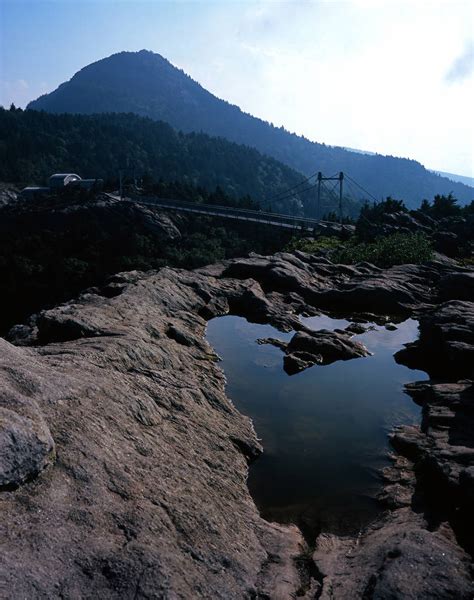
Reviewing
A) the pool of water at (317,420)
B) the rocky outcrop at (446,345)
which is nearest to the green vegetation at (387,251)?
the rocky outcrop at (446,345)

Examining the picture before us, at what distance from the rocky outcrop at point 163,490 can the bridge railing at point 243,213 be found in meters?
61.6

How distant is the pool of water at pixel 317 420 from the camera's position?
15.2 meters

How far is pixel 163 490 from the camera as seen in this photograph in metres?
11.9

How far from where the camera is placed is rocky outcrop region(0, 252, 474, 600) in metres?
9.20

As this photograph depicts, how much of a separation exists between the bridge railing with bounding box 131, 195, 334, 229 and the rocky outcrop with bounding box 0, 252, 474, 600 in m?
61.6

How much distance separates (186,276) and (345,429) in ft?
62.5

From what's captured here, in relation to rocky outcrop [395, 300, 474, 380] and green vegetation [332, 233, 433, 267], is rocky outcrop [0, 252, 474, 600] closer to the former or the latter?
rocky outcrop [395, 300, 474, 380]

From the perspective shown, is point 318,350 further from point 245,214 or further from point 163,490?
point 245,214

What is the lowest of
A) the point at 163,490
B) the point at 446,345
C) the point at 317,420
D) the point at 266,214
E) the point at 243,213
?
the point at 317,420

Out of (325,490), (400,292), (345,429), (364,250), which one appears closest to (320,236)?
(364,250)

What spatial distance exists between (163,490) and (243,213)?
8613 centimetres

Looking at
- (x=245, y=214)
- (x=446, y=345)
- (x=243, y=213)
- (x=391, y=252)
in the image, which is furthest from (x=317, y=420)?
(x=245, y=214)

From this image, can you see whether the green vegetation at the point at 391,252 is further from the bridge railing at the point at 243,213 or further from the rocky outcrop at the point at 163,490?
the rocky outcrop at the point at 163,490

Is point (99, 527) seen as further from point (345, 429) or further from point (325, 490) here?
point (345, 429)
